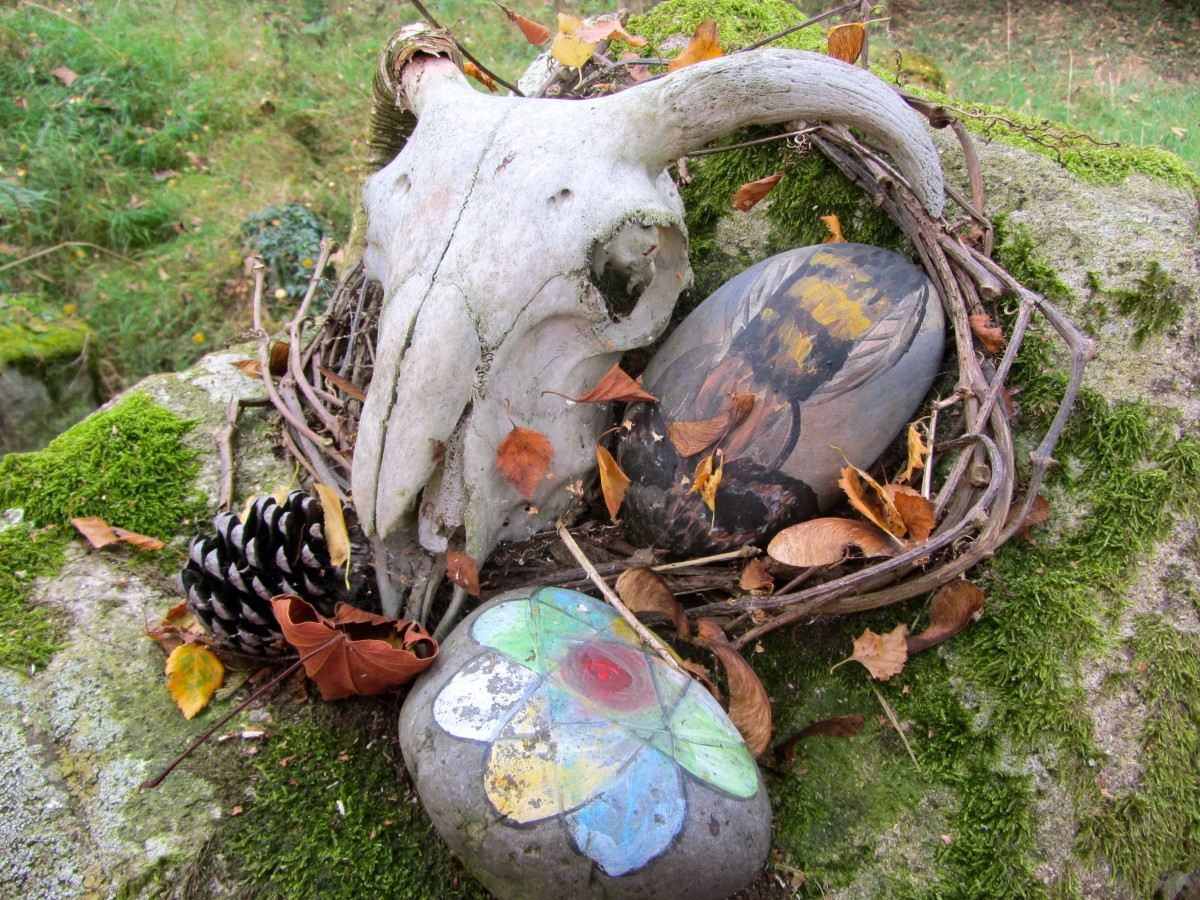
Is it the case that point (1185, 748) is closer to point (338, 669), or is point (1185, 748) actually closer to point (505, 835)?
point (505, 835)

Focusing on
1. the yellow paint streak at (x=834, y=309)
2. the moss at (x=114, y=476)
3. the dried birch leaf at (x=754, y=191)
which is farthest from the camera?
the dried birch leaf at (x=754, y=191)

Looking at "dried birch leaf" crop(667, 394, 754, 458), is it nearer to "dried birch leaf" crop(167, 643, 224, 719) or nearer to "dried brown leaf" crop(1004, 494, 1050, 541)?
"dried brown leaf" crop(1004, 494, 1050, 541)

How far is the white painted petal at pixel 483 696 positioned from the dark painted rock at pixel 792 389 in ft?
1.55

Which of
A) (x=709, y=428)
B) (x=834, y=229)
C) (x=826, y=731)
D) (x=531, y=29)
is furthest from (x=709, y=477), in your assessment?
(x=531, y=29)

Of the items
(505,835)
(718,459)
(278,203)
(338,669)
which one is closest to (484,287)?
(718,459)

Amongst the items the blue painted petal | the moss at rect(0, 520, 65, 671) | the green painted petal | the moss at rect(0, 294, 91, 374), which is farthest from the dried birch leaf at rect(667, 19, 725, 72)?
the moss at rect(0, 294, 91, 374)

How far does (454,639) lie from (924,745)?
935mm

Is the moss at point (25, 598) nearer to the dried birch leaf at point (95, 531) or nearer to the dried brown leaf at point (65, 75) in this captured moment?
the dried birch leaf at point (95, 531)

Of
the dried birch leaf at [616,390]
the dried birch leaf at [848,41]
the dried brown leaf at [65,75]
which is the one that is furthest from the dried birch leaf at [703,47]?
the dried brown leaf at [65,75]

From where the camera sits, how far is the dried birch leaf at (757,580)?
1.59 metres

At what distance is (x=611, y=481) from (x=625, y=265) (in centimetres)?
46

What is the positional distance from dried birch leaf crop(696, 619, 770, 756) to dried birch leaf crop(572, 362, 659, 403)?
54 centimetres

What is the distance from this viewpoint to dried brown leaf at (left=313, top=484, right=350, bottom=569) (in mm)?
1588

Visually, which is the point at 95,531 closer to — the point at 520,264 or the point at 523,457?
the point at 523,457
